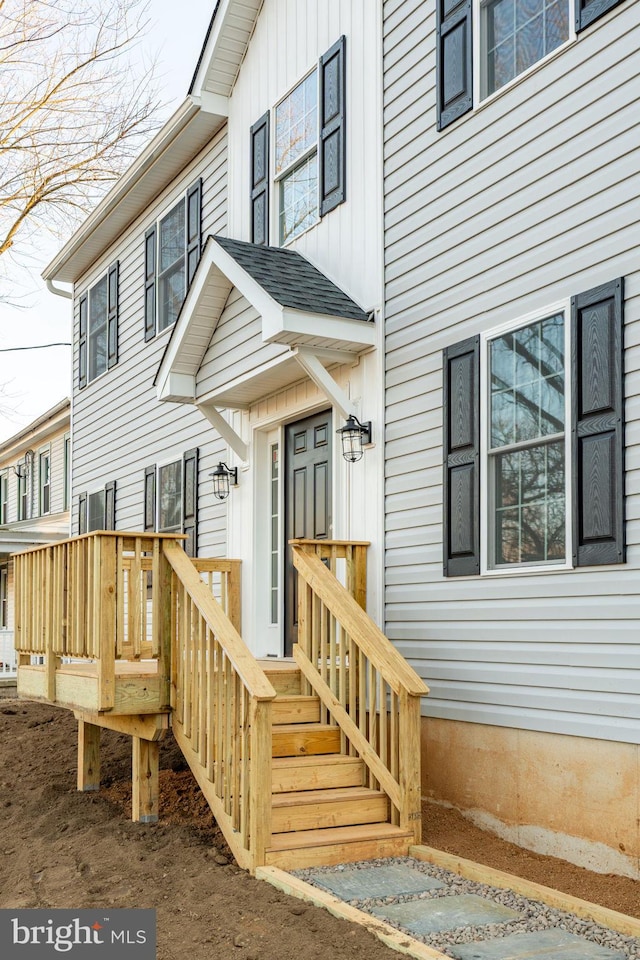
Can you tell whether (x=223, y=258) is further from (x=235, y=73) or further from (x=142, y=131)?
(x=142, y=131)

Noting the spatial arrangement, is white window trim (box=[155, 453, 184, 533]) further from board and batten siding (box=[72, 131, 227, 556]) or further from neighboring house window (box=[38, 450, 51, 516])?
neighboring house window (box=[38, 450, 51, 516])

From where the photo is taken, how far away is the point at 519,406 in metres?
6.11

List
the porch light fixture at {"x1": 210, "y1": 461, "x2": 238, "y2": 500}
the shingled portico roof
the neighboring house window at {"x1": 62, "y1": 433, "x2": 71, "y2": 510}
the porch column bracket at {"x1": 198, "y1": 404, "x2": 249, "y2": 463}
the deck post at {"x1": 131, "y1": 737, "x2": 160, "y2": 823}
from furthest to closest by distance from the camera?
the neighboring house window at {"x1": 62, "y1": 433, "x2": 71, "y2": 510}
the porch light fixture at {"x1": 210, "y1": 461, "x2": 238, "y2": 500}
the porch column bracket at {"x1": 198, "y1": 404, "x2": 249, "y2": 463}
the shingled portico roof
the deck post at {"x1": 131, "y1": 737, "x2": 160, "y2": 823}

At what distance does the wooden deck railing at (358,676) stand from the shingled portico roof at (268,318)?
1.49 meters

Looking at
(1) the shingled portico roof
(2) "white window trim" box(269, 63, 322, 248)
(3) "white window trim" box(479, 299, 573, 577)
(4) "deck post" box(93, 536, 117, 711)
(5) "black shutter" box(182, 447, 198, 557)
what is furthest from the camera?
(5) "black shutter" box(182, 447, 198, 557)

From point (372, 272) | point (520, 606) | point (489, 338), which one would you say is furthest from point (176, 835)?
point (372, 272)

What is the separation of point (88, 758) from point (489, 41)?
6.04m

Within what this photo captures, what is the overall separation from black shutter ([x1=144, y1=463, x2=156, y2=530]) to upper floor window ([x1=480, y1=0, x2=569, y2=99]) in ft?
21.2

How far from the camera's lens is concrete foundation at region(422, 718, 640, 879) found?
5.22m

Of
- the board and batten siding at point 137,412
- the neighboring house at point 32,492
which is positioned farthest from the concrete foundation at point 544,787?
the neighboring house at point 32,492

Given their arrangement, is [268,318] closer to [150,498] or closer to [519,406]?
[519,406]

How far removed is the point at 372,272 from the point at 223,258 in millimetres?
1224

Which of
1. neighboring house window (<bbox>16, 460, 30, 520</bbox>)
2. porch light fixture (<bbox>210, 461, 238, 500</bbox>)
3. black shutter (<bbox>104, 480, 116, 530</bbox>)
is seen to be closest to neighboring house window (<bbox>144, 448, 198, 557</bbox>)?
porch light fixture (<bbox>210, 461, 238, 500</bbox>)

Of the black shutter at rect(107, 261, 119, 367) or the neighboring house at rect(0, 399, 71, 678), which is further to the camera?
the neighboring house at rect(0, 399, 71, 678)
